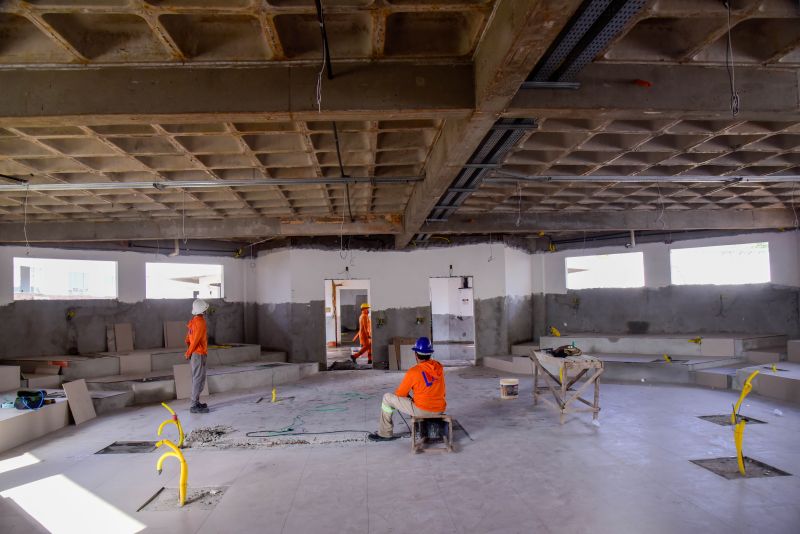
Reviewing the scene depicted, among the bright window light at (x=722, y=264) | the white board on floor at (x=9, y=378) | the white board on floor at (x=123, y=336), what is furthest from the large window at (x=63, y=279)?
the bright window light at (x=722, y=264)

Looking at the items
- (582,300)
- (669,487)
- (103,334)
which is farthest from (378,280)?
(669,487)

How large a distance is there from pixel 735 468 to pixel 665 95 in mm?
3863

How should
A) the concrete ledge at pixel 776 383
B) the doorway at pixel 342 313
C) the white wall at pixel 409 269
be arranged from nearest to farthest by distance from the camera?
the concrete ledge at pixel 776 383 < the white wall at pixel 409 269 < the doorway at pixel 342 313

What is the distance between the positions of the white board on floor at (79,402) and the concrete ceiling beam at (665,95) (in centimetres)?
777

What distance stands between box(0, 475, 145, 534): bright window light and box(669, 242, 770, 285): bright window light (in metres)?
12.9

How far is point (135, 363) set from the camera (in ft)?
36.7

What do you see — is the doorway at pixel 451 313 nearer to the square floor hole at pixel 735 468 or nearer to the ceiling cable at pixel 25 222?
the ceiling cable at pixel 25 222

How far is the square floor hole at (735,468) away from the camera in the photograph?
16.6ft

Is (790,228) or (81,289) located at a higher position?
(790,228)

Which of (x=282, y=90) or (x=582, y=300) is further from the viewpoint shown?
(x=582, y=300)

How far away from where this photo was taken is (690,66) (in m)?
4.52

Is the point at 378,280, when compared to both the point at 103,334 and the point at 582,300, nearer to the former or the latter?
the point at 582,300

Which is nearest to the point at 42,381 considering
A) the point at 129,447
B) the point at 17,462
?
the point at 17,462

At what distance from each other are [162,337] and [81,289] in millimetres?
2184
